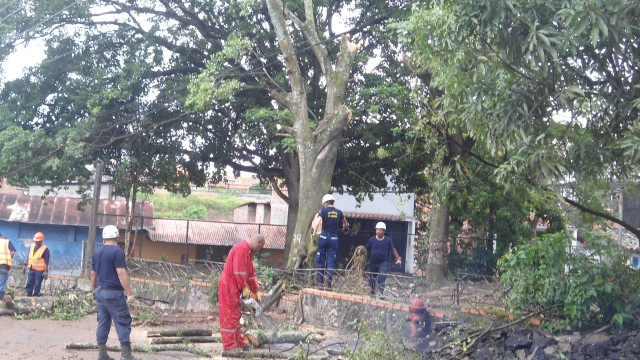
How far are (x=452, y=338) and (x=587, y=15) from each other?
14.4ft

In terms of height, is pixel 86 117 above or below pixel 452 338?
above

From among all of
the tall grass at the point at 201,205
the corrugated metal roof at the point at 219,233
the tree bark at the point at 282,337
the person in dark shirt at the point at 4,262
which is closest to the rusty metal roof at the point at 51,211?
the corrugated metal roof at the point at 219,233

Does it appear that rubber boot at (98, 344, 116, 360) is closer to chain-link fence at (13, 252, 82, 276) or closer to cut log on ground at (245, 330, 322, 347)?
cut log on ground at (245, 330, 322, 347)

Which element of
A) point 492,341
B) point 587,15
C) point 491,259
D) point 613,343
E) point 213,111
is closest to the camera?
point 587,15

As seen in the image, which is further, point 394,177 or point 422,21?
point 394,177

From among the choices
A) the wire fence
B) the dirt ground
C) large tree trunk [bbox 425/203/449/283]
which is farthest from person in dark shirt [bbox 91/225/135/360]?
large tree trunk [bbox 425/203/449/283]

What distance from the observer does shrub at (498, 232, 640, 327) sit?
346 inches

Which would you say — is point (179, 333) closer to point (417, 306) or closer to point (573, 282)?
point (417, 306)

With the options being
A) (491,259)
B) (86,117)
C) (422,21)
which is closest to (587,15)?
(422,21)

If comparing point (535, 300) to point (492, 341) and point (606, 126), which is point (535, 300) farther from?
point (606, 126)

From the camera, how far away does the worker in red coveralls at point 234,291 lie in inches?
377

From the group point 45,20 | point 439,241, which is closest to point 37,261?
point 45,20

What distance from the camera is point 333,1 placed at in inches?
795

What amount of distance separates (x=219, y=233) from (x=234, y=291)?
18303 millimetres
